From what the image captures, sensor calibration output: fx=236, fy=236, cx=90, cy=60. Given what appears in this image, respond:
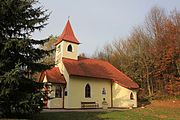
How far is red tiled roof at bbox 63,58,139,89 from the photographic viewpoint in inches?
1105

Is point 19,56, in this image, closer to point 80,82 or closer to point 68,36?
point 80,82

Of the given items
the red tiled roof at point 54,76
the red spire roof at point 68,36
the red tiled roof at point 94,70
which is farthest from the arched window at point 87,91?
the red spire roof at point 68,36

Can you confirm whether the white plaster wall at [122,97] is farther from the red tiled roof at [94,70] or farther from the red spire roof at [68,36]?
the red spire roof at [68,36]

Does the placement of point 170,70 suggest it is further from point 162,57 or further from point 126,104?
point 126,104

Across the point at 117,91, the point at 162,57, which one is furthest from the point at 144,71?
the point at 117,91

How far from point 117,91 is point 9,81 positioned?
20.2 m

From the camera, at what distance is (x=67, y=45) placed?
99.5ft

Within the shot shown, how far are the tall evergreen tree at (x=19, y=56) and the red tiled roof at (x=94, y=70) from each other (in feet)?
39.9

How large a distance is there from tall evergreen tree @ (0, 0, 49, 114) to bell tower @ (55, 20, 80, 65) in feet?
47.2

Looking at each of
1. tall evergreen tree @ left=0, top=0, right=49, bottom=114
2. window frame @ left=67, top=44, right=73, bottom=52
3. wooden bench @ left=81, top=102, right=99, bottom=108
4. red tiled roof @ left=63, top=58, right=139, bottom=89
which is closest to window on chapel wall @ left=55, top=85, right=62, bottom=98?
red tiled roof @ left=63, top=58, right=139, bottom=89

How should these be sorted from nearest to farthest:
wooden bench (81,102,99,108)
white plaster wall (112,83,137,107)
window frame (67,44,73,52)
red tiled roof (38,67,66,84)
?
red tiled roof (38,67,66,84) < wooden bench (81,102,99,108) < white plaster wall (112,83,137,107) < window frame (67,44,73,52)

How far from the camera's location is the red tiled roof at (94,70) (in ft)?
92.1

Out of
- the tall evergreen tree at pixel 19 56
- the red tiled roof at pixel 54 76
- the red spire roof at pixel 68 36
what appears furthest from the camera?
the red spire roof at pixel 68 36

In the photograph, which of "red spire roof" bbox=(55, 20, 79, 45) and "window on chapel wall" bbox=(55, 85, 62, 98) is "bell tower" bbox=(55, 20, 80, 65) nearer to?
"red spire roof" bbox=(55, 20, 79, 45)
